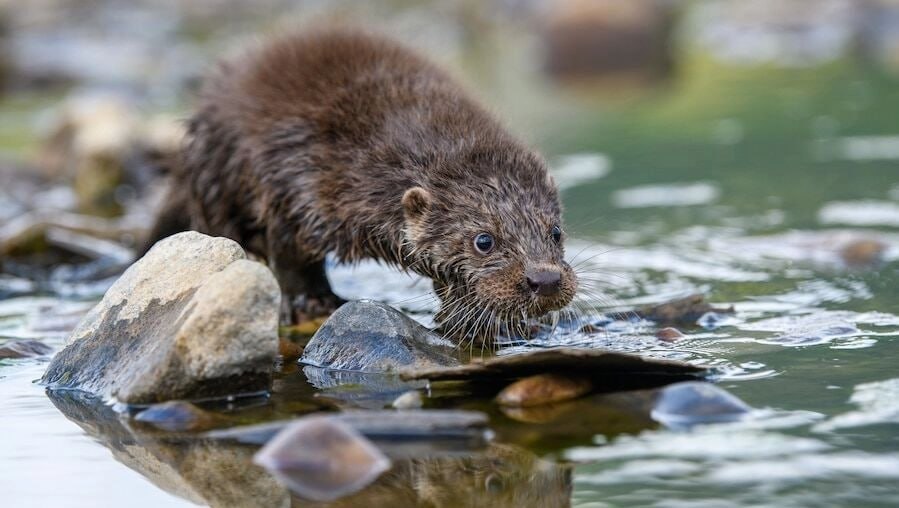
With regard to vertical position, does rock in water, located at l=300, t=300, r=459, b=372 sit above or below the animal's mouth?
below

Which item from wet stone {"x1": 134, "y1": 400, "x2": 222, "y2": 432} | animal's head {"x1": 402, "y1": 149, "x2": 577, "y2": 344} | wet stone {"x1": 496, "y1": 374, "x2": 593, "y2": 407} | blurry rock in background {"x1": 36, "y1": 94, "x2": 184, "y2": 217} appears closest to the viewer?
wet stone {"x1": 134, "y1": 400, "x2": 222, "y2": 432}

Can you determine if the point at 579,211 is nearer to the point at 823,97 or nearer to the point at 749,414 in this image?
the point at 749,414

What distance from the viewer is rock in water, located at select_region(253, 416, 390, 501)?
427 cm

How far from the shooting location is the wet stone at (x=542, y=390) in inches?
203

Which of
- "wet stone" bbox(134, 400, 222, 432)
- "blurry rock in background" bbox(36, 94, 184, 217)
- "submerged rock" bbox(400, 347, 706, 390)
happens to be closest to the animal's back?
"submerged rock" bbox(400, 347, 706, 390)

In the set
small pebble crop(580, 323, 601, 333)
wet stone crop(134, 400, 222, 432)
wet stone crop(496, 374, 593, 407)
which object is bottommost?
wet stone crop(134, 400, 222, 432)

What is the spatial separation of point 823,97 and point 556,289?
13.0 m

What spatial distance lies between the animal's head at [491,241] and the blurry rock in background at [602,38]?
1900 cm

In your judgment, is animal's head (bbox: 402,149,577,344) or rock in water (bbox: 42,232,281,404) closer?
rock in water (bbox: 42,232,281,404)

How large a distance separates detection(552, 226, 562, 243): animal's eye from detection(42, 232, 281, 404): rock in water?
159cm

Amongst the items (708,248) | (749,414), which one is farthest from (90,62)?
(749,414)

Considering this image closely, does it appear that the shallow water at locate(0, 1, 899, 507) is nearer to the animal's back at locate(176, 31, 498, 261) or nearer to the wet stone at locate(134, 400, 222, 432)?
the wet stone at locate(134, 400, 222, 432)

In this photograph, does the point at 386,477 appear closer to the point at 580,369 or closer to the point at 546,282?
the point at 580,369

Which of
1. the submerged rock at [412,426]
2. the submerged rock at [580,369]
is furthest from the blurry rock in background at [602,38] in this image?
the submerged rock at [412,426]
